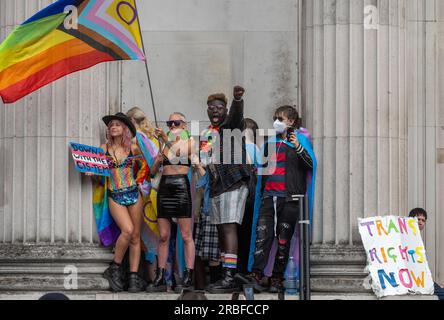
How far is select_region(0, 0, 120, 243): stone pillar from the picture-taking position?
19.3 m

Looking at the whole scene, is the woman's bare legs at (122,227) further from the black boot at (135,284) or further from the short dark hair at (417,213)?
the short dark hair at (417,213)

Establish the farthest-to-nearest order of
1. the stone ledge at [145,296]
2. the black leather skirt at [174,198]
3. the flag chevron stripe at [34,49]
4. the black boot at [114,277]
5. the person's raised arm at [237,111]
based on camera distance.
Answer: the person's raised arm at [237,111]
the black boot at [114,277]
the black leather skirt at [174,198]
the flag chevron stripe at [34,49]
the stone ledge at [145,296]

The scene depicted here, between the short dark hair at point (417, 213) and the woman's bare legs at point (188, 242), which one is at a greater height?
the short dark hair at point (417, 213)

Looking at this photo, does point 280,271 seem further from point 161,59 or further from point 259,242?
point 161,59

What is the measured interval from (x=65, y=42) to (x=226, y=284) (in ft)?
11.7

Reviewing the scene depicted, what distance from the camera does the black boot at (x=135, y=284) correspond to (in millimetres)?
19219

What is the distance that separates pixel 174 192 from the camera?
19.1 metres

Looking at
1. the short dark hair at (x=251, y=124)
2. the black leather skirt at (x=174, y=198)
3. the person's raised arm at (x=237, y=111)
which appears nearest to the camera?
the black leather skirt at (x=174, y=198)

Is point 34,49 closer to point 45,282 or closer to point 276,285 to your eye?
point 45,282

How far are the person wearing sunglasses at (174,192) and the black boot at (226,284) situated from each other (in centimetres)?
35

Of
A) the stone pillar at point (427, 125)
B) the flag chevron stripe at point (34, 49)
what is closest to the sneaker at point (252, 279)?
the stone pillar at point (427, 125)

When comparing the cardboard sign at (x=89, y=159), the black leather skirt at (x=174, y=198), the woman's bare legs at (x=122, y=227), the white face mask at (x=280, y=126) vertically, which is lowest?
the woman's bare legs at (x=122, y=227)

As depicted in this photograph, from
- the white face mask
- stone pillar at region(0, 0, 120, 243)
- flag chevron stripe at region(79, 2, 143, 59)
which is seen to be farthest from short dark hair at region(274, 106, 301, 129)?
stone pillar at region(0, 0, 120, 243)

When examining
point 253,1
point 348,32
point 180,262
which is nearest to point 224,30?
point 253,1
